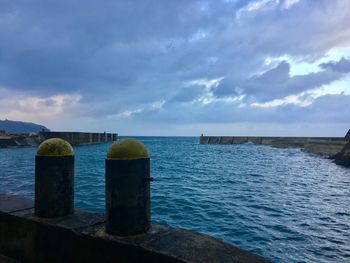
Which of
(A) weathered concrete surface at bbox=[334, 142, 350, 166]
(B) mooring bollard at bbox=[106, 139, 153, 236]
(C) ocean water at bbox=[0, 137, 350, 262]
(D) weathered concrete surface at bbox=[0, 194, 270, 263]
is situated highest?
(B) mooring bollard at bbox=[106, 139, 153, 236]

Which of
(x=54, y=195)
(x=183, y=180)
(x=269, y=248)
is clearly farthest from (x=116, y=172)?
(x=183, y=180)

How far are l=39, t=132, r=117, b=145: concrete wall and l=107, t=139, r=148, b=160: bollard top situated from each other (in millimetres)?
77867

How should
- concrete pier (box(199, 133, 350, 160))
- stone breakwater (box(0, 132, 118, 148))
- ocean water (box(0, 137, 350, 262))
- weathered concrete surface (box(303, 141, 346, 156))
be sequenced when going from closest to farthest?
1. ocean water (box(0, 137, 350, 262))
2. weathered concrete surface (box(303, 141, 346, 156))
3. concrete pier (box(199, 133, 350, 160))
4. stone breakwater (box(0, 132, 118, 148))

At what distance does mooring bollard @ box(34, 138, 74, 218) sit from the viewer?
12.7 ft

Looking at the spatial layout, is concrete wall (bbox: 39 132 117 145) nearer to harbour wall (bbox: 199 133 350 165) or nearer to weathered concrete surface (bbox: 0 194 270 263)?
harbour wall (bbox: 199 133 350 165)

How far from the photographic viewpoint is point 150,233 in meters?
3.34

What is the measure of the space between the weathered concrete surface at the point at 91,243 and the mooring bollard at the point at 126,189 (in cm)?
12

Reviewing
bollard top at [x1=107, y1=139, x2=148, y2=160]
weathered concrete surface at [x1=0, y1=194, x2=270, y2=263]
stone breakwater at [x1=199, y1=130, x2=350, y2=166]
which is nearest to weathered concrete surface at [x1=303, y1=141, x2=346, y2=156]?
stone breakwater at [x1=199, y1=130, x2=350, y2=166]

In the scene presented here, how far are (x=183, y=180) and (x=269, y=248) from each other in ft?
50.5

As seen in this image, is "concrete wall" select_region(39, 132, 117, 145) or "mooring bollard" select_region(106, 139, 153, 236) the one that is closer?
"mooring bollard" select_region(106, 139, 153, 236)

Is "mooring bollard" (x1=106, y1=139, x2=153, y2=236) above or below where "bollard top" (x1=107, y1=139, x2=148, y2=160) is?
below

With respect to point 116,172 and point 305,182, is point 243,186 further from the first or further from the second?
point 116,172

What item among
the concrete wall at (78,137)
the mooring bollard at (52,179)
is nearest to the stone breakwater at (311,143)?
the mooring bollard at (52,179)

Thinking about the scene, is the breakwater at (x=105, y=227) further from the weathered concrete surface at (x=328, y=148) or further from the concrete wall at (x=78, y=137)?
the concrete wall at (x=78, y=137)
